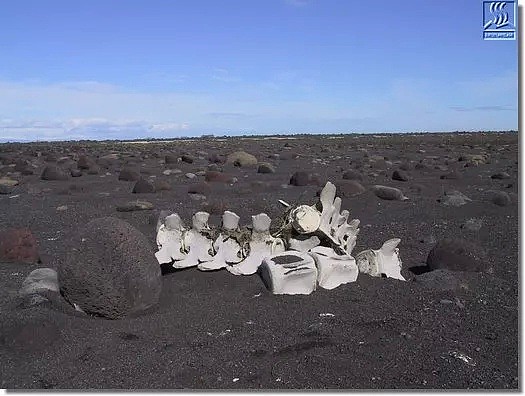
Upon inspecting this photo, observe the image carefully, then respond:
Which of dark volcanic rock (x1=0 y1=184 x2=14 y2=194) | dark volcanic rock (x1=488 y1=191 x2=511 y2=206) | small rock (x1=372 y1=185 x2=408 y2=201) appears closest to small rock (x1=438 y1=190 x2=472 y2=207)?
dark volcanic rock (x1=488 y1=191 x2=511 y2=206)

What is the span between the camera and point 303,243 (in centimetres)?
557

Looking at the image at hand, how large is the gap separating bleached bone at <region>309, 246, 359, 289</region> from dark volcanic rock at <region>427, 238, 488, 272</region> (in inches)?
49.0

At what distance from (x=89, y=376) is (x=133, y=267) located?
113cm

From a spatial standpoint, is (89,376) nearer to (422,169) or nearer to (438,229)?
(438,229)

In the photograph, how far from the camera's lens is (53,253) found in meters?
7.37

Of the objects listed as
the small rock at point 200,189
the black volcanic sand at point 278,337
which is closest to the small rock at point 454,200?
the black volcanic sand at point 278,337

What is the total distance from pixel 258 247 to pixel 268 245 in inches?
3.8

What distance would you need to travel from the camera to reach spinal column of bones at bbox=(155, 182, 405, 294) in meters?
5.39

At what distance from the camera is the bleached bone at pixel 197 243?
5572 millimetres

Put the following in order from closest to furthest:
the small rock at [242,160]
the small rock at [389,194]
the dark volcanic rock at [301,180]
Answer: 1. the small rock at [389,194]
2. the dark volcanic rock at [301,180]
3. the small rock at [242,160]

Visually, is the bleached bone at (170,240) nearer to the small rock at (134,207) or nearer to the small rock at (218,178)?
the small rock at (134,207)

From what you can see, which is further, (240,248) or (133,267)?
(240,248)

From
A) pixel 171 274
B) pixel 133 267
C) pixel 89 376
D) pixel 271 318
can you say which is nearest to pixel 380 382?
pixel 271 318

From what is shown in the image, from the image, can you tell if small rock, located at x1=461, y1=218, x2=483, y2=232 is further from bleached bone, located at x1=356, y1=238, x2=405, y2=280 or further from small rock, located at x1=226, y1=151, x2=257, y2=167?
small rock, located at x1=226, y1=151, x2=257, y2=167
